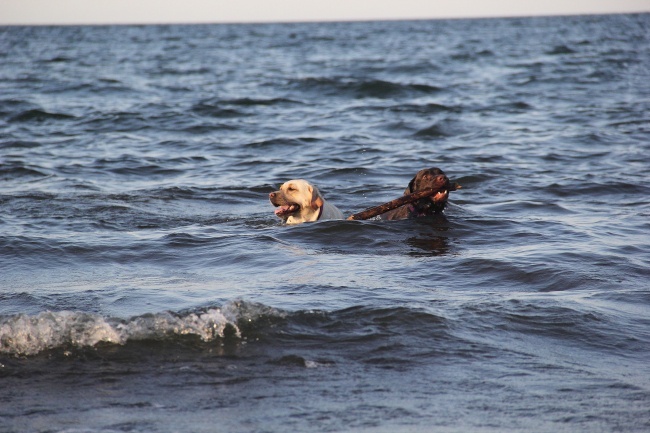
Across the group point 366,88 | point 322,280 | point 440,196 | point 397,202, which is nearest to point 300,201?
point 397,202

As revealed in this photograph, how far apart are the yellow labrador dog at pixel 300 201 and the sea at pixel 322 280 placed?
0.76ft

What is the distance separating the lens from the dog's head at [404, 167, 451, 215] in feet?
29.6

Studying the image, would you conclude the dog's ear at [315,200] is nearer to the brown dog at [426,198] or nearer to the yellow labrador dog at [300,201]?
the yellow labrador dog at [300,201]

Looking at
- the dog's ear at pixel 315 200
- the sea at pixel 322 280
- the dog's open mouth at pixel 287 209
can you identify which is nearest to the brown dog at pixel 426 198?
the sea at pixel 322 280

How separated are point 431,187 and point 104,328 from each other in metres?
4.61

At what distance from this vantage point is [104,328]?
530cm

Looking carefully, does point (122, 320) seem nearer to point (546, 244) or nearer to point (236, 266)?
point (236, 266)

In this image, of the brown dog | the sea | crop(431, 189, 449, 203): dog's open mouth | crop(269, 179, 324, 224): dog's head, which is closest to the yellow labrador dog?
crop(269, 179, 324, 224): dog's head

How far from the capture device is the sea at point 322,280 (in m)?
4.41

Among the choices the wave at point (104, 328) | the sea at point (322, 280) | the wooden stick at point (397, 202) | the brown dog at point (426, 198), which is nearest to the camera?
the sea at point (322, 280)

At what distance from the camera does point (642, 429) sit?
4.09m

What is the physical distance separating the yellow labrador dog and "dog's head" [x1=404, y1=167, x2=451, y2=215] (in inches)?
40.5

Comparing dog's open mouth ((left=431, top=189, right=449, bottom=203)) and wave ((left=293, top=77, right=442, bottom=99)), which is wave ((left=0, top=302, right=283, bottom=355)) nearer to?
dog's open mouth ((left=431, top=189, right=449, bottom=203))

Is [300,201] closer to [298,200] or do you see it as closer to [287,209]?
[298,200]
